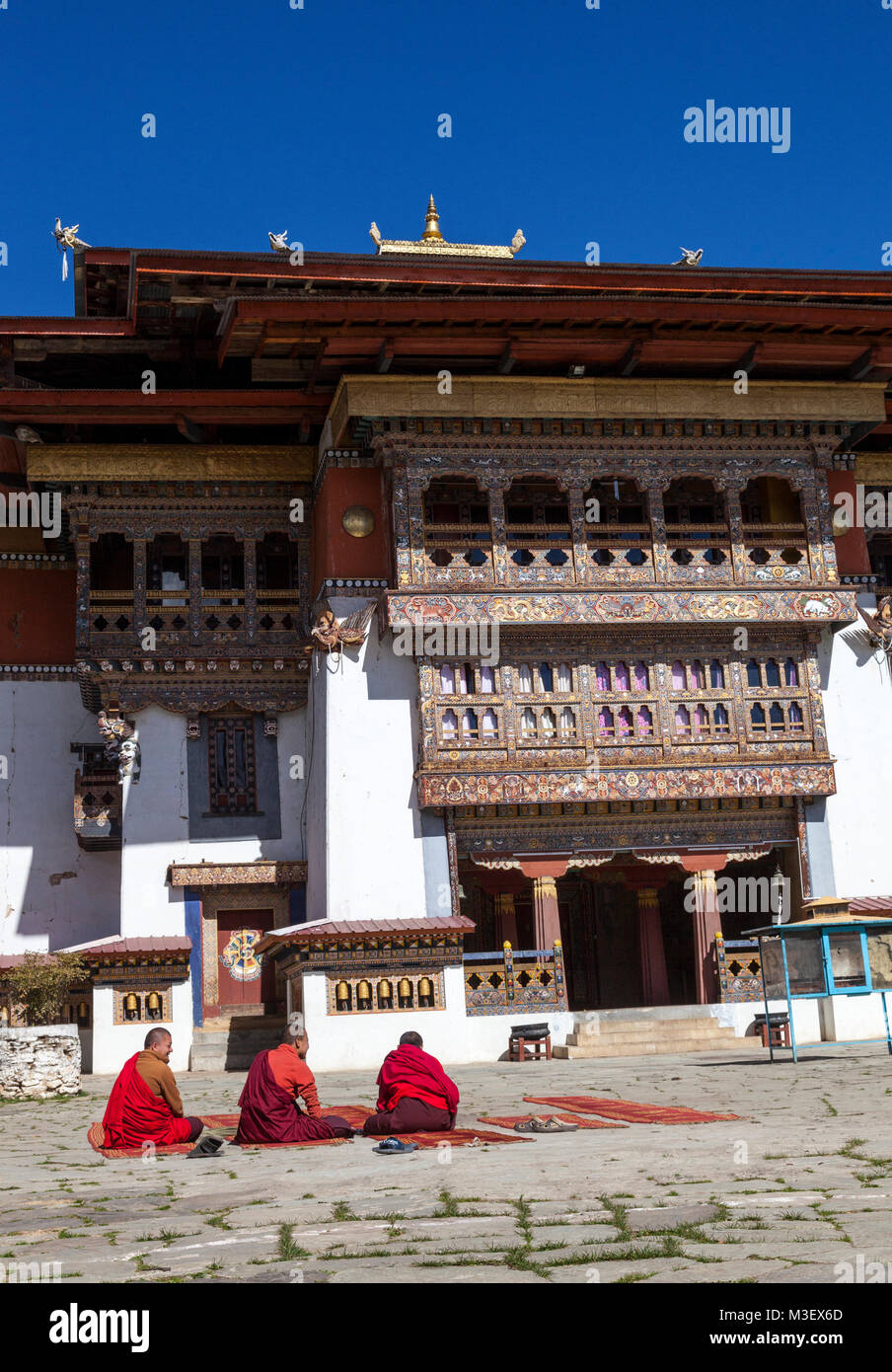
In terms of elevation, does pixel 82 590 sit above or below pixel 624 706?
above

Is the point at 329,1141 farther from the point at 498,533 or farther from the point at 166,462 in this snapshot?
the point at 166,462

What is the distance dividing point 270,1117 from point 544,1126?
173 cm

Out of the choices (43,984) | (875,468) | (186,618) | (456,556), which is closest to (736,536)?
(875,468)

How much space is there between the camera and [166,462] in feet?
65.3

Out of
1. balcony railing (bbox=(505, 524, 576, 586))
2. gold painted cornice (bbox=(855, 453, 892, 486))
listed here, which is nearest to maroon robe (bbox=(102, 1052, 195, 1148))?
balcony railing (bbox=(505, 524, 576, 586))

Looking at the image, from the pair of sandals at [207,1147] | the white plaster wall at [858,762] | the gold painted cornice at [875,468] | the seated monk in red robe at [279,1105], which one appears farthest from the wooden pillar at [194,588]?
the pair of sandals at [207,1147]

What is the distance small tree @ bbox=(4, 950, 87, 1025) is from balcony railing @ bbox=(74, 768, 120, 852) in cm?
281

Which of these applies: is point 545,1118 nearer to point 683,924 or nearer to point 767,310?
point 767,310

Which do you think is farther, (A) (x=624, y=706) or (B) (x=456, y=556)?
(A) (x=624, y=706)

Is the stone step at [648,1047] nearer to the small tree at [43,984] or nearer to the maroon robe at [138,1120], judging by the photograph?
the small tree at [43,984]

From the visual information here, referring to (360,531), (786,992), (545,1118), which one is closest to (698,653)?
(360,531)

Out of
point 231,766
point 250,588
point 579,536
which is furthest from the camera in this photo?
point 250,588

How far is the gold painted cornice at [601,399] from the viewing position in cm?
1788

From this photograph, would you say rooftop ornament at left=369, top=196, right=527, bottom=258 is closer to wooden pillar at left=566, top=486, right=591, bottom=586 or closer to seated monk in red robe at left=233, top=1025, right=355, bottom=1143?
wooden pillar at left=566, top=486, right=591, bottom=586
